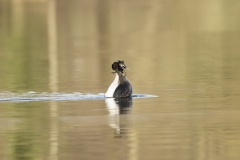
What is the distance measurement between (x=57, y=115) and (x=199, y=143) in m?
4.25

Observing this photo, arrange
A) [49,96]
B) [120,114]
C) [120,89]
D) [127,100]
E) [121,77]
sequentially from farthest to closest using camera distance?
1. [49,96]
2. [121,77]
3. [120,89]
4. [127,100]
5. [120,114]

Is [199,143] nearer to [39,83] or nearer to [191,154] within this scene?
[191,154]

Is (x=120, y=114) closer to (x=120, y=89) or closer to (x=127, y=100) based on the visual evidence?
(x=127, y=100)

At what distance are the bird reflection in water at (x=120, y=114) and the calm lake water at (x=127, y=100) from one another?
2 centimetres

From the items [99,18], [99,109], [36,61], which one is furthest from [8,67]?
[99,18]

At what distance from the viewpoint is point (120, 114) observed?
792 inches

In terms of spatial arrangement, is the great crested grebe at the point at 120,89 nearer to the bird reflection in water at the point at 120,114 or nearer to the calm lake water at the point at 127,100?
the bird reflection in water at the point at 120,114

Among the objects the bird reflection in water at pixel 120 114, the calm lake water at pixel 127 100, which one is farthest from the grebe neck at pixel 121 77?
the calm lake water at pixel 127 100

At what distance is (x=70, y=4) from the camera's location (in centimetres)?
10481

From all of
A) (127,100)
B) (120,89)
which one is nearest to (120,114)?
(127,100)

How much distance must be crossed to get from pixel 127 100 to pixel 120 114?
2.43 m

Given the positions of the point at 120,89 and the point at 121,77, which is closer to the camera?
the point at 120,89

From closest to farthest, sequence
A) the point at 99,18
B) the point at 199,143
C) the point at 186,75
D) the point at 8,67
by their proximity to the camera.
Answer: the point at 199,143, the point at 186,75, the point at 8,67, the point at 99,18

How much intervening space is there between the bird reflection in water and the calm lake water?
0.6 inches
